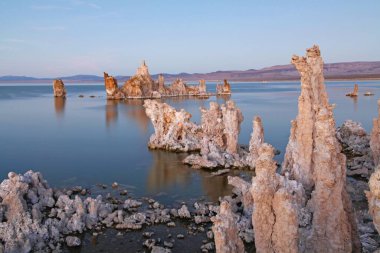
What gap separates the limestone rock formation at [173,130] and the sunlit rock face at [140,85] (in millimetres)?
59615

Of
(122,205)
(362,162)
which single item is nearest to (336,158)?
(122,205)

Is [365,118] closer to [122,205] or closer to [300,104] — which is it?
[300,104]

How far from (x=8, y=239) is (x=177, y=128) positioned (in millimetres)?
17934

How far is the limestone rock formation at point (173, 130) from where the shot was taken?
2948cm

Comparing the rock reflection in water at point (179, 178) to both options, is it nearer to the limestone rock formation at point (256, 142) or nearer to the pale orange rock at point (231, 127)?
the limestone rock formation at point (256, 142)

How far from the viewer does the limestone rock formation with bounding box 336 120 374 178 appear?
21.8 m

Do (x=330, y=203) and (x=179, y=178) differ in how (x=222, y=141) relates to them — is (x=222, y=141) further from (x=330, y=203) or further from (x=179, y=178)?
(x=330, y=203)

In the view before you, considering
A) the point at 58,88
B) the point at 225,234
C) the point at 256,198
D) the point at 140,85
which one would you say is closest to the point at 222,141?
the point at 256,198

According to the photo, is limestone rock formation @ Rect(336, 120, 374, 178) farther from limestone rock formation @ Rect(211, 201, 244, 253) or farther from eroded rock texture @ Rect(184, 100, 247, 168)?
limestone rock formation @ Rect(211, 201, 244, 253)

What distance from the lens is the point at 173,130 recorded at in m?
30.3

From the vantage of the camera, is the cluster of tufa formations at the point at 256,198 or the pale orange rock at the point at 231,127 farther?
the pale orange rock at the point at 231,127

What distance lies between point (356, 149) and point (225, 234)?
2098 cm

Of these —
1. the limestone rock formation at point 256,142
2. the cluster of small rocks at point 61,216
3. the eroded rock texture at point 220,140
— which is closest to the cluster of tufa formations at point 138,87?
the eroded rock texture at point 220,140

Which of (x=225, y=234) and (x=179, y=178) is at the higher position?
(x=225, y=234)
